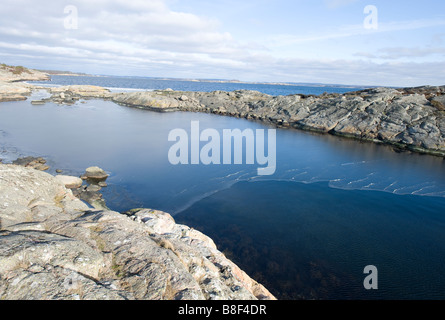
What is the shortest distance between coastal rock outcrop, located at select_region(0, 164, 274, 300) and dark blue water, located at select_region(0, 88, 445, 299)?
5480 millimetres

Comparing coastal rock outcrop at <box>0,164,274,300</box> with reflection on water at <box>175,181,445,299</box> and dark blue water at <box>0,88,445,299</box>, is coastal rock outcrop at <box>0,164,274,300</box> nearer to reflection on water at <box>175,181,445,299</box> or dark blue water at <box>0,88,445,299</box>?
reflection on water at <box>175,181,445,299</box>

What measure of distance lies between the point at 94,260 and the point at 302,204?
1675cm

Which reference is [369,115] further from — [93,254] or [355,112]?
[93,254]

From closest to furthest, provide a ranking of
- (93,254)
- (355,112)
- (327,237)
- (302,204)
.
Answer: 1. (93,254)
2. (327,237)
3. (302,204)
4. (355,112)

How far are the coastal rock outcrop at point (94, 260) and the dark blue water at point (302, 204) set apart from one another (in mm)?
5480

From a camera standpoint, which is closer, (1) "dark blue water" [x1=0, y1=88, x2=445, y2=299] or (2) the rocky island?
(2) the rocky island

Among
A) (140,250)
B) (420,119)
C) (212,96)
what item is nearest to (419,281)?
(140,250)

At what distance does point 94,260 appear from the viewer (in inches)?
274

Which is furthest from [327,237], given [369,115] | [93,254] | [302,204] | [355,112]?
[355,112]

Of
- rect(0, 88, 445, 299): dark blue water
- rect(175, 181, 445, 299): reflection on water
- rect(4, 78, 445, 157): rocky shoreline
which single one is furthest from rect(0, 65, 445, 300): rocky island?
rect(4, 78, 445, 157): rocky shoreline

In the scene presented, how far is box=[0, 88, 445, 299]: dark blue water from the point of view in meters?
13.3

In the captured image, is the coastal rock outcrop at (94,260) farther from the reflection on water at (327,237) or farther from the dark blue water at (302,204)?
the dark blue water at (302,204)

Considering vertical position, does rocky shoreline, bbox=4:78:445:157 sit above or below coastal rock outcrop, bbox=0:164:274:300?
above

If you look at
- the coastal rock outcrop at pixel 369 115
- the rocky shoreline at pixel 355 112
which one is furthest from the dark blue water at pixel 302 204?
the rocky shoreline at pixel 355 112
